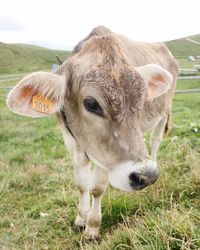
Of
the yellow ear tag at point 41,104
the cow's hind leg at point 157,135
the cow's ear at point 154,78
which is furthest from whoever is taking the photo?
the cow's hind leg at point 157,135

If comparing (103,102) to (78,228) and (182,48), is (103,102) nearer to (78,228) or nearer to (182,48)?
(78,228)

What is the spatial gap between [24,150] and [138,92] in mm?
5095

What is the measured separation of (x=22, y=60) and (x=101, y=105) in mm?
73615

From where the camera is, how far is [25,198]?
556 cm

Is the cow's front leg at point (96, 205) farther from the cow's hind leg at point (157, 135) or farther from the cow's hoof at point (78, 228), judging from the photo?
the cow's hind leg at point (157, 135)

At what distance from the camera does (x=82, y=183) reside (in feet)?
15.0

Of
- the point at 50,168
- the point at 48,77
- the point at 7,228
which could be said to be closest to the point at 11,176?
the point at 50,168

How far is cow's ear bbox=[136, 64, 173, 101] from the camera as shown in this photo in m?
3.92

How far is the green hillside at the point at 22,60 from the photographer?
68.4m

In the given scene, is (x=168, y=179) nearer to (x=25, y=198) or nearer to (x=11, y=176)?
(x=25, y=198)

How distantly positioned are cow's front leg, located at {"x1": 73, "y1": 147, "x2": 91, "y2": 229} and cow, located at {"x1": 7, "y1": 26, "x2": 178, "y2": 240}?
10 centimetres

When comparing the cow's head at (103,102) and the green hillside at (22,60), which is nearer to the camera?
the cow's head at (103,102)

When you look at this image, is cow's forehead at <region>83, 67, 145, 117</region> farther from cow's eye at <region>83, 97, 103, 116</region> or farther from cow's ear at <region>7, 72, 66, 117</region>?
cow's ear at <region>7, 72, 66, 117</region>

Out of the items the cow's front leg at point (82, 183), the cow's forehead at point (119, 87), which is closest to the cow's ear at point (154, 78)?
the cow's forehead at point (119, 87)
